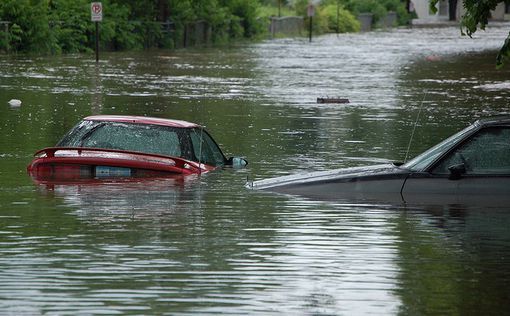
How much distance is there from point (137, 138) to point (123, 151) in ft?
1.55

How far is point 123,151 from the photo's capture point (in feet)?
56.5

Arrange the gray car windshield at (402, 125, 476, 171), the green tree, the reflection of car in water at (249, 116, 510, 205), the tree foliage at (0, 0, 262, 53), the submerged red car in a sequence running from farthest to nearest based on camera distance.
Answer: the tree foliage at (0, 0, 262, 53)
the green tree
the submerged red car
the gray car windshield at (402, 125, 476, 171)
the reflection of car in water at (249, 116, 510, 205)

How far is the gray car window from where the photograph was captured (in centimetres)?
1363

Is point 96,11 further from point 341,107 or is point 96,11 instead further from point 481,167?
point 481,167

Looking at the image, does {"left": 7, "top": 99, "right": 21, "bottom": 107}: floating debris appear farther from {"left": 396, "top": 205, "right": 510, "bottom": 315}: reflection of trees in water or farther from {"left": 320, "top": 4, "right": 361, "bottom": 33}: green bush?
{"left": 320, "top": 4, "right": 361, "bottom": 33}: green bush

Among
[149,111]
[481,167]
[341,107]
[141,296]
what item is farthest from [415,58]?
[141,296]

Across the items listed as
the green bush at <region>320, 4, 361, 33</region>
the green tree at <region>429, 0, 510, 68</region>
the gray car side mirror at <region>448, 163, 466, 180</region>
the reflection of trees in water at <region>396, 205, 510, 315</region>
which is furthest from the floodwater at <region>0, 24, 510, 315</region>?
the green bush at <region>320, 4, 361, 33</region>

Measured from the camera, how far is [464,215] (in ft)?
45.1

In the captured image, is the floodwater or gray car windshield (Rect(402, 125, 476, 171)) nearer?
the floodwater

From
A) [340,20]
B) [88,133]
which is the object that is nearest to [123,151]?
[88,133]

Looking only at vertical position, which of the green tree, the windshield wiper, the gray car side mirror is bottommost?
the windshield wiper

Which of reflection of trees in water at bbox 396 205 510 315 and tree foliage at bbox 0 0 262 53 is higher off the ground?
reflection of trees in water at bbox 396 205 510 315

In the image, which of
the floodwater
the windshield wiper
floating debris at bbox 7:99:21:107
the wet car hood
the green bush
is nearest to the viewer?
the floodwater

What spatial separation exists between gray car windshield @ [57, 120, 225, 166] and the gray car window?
4.94 meters
